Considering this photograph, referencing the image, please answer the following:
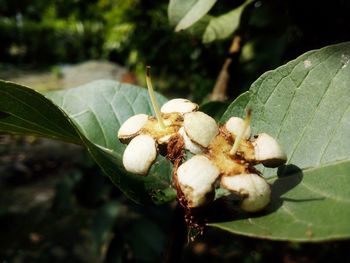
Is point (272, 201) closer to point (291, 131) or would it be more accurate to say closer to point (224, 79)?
point (291, 131)

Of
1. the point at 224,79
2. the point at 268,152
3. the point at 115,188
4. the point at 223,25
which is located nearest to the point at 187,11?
the point at 223,25

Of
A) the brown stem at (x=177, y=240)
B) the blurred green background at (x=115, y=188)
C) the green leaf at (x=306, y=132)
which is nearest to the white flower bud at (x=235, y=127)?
the green leaf at (x=306, y=132)

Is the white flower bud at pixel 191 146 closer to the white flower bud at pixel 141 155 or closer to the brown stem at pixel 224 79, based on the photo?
the white flower bud at pixel 141 155

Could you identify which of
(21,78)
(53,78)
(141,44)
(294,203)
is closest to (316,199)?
(294,203)

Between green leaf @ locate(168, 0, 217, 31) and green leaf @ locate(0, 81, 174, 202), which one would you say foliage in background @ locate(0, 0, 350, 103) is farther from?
green leaf @ locate(0, 81, 174, 202)

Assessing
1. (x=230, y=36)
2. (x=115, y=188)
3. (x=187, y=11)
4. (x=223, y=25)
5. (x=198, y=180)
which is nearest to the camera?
(x=198, y=180)

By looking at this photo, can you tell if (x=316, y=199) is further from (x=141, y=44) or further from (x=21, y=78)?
(x=21, y=78)
